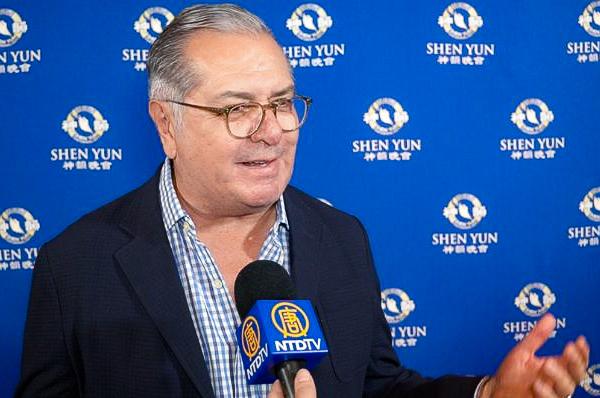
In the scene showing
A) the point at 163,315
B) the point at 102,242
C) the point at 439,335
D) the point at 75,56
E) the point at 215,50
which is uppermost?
the point at 75,56

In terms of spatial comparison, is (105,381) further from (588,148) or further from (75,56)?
(588,148)

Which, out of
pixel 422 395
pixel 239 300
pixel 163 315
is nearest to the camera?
pixel 239 300

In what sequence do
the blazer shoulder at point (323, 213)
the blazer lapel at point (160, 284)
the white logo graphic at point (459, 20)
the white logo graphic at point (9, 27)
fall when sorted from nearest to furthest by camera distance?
the blazer lapel at point (160, 284), the blazer shoulder at point (323, 213), the white logo graphic at point (9, 27), the white logo graphic at point (459, 20)

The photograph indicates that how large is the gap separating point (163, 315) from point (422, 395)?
22.7 inches

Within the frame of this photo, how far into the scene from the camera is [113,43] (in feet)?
7.80

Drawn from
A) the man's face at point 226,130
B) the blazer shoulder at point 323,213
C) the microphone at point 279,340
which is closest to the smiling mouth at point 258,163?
the man's face at point 226,130

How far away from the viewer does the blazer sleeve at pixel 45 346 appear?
4.55 feet

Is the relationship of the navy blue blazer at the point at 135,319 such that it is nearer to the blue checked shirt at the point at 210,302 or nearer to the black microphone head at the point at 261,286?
the blue checked shirt at the point at 210,302

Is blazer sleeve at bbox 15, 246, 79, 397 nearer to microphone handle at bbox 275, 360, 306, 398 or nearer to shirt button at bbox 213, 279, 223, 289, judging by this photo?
shirt button at bbox 213, 279, 223, 289

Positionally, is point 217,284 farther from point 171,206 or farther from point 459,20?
point 459,20

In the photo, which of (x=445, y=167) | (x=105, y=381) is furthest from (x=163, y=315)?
(x=445, y=167)

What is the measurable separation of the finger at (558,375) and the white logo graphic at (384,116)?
150 cm

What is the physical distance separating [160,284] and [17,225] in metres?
1.26

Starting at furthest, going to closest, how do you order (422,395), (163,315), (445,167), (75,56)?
(445,167)
(75,56)
(422,395)
(163,315)
